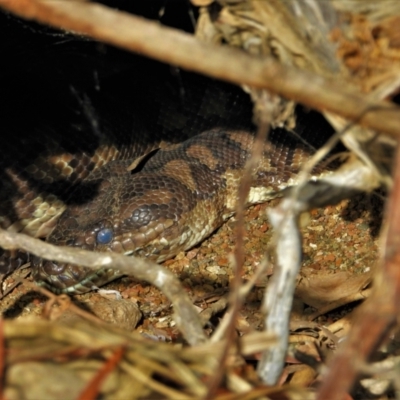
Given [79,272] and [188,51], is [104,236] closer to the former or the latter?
[79,272]

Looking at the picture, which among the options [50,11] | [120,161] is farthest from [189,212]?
[50,11]

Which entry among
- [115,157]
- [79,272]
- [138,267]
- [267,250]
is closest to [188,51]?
[267,250]

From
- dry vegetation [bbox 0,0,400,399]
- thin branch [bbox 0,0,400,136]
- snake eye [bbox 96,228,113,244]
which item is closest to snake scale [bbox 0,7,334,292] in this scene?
snake eye [bbox 96,228,113,244]

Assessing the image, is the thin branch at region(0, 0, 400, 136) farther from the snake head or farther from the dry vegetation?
the snake head

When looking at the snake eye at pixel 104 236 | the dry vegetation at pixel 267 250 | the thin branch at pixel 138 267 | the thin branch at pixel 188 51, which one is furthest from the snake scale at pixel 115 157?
the thin branch at pixel 188 51

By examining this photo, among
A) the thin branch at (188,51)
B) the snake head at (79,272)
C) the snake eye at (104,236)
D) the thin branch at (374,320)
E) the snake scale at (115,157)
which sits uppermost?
the thin branch at (188,51)

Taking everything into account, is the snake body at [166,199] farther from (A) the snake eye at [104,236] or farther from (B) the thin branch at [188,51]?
(B) the thin branch at [188,51]
